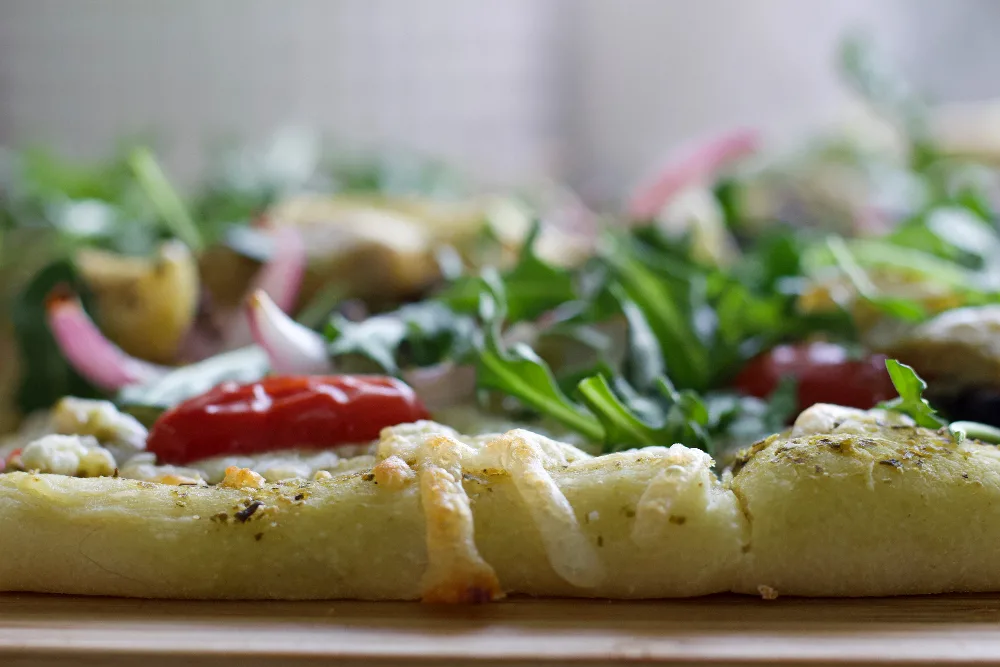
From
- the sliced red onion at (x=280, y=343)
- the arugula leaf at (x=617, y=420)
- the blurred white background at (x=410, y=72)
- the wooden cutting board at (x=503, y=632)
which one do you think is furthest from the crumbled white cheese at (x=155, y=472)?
the blurred white background at (x=410, y=72)

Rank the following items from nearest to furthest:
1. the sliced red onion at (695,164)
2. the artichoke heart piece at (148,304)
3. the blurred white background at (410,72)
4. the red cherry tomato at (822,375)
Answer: the red cherry tomato at (822,375) → the artichoke heart piece at (148,304) → the sliced red onion at (695,164) → the blurred white background at (410,72)

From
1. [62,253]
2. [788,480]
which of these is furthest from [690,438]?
[62,253]

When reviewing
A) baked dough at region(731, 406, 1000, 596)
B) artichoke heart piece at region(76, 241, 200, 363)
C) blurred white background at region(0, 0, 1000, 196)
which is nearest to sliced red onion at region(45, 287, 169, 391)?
artichoke heart piece at region(76, 241, 200, 363)

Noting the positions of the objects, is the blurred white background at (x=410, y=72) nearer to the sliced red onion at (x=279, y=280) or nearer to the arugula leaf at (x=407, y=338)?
the sliced red onion at (x=279, y=280)

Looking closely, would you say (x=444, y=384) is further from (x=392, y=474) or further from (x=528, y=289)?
(x=392, y=474)

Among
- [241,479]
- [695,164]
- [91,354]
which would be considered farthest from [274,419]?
[695,164]
